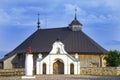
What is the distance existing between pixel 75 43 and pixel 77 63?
5827 mm

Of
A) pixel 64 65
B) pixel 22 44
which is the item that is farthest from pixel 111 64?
pixel 22 44

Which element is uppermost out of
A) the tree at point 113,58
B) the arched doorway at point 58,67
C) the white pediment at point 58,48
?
the white pediment at point 58,48

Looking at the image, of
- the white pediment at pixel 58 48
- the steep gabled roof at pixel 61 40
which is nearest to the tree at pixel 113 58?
the steep gabled roof at pixel 61 40

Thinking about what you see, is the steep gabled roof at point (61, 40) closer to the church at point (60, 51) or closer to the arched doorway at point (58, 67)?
the church at point (60, 51)

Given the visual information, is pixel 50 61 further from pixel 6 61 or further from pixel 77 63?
pixel 6 61

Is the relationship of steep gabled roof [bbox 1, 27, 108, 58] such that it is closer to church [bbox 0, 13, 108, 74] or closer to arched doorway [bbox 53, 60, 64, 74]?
church [bbox 0, 13, 108, 74]

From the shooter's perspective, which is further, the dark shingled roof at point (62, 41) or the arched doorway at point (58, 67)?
the dark shingled roof at point (62, 41)

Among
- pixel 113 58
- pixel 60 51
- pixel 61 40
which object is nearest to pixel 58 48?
pixel 60 51

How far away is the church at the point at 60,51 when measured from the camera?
57344mm

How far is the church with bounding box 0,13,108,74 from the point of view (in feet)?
188

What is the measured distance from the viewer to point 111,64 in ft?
197

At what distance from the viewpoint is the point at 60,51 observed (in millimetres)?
57531

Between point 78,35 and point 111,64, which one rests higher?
point 78,35

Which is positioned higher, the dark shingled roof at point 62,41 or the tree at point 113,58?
the dark shingled roof at point 62,41
